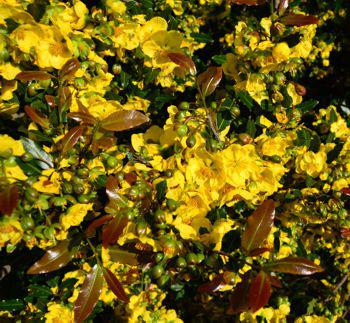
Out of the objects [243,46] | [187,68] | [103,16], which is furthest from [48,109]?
[243,46]

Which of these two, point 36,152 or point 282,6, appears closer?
point 36,152

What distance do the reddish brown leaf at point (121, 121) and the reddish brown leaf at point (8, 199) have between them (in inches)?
17.3

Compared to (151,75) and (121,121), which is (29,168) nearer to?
(121,121)

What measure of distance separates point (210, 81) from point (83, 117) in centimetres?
54

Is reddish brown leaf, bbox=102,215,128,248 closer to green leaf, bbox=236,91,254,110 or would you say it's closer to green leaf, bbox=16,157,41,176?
green leaf, bbox=16,157,41,176

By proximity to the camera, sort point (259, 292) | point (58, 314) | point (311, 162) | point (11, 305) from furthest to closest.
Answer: point (11, 305), point (58, 314), point (311, 162), point (259, 292)

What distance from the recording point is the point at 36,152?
51.9 inches

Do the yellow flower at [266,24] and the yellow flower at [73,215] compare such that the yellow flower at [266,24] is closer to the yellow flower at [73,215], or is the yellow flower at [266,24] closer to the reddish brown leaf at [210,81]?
the reddish brown leaf at [210,81]

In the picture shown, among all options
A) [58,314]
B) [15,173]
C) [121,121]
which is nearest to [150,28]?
[121,121]

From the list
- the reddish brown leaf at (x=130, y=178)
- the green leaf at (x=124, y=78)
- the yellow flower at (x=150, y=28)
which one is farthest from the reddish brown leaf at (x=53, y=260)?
the yellow flower at (x=150, y=28)

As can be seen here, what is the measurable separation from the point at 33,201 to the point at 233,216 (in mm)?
898

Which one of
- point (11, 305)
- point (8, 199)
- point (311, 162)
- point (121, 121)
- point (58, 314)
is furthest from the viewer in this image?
point (11, 305)

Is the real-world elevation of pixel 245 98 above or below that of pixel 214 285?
above

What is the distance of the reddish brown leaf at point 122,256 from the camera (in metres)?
1.39
